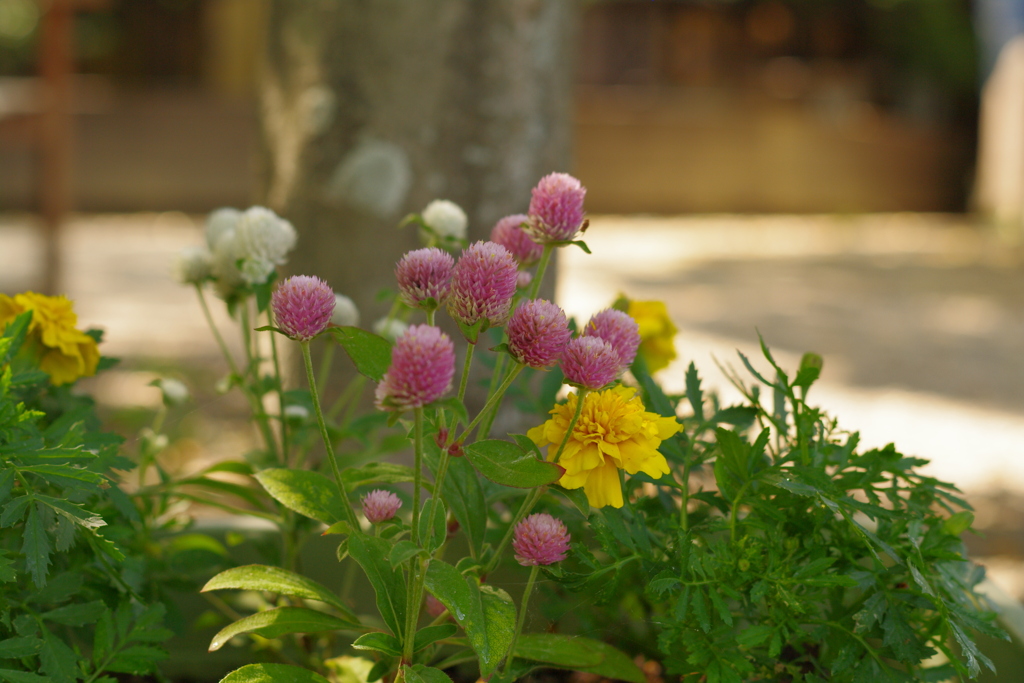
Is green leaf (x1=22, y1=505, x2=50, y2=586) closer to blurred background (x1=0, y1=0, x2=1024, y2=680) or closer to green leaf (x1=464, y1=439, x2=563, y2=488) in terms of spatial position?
green leaf (x1=464, y1=439, x2=563, y2=488)

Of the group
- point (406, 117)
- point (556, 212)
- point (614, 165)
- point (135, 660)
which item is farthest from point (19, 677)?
point (614, 165)

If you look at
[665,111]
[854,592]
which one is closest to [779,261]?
[665,111]

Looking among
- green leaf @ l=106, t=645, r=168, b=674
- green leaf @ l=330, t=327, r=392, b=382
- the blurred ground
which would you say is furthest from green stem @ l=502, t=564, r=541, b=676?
the blurred ground

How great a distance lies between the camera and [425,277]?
0.72 metres

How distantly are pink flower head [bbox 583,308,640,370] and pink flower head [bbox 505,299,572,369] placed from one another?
8 cm

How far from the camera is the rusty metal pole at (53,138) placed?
3.98 m

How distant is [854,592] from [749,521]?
35 centimetres

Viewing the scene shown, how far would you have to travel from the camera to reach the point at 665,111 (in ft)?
29.9

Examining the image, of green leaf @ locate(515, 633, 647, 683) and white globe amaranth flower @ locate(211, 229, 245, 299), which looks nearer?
green leaf @ locate(515, 633, 647, 683)

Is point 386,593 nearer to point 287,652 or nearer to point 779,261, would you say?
point 287,652

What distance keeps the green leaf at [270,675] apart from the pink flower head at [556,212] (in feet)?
1.43

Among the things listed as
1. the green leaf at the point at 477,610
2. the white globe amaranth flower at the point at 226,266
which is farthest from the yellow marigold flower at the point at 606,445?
the white globe amaranth flower at the point at 226,266

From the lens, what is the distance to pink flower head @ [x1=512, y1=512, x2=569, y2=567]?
79 cm

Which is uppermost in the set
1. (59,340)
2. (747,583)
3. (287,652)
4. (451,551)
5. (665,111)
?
(665,111)
